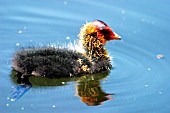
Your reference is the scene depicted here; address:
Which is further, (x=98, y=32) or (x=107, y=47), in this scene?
(x=107, y=47)

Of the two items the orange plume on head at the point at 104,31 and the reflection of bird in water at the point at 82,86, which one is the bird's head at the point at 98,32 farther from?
the reflection of bird in water at the point at 82,86

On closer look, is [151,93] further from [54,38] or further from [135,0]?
[135,0]

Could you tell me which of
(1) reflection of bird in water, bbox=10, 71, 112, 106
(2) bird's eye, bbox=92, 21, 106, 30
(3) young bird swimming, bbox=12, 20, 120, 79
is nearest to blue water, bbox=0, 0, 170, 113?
(1) reflection of bird in water, bbox=10, 71, 112, 106

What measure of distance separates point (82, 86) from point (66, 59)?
368 millimetres

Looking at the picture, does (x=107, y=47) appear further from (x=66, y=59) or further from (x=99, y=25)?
(x=66, y=59)

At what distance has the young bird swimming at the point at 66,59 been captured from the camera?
24.9ft

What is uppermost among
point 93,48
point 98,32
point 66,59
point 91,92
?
point 98,32

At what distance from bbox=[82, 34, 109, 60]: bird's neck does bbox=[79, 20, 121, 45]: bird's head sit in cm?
3

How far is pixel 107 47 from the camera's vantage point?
877 centimetres

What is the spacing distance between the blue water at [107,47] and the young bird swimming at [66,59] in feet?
0.41

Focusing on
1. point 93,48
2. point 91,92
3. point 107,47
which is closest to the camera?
point 91,92

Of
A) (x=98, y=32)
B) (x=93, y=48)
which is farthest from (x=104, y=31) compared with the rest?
(x=93, y=48)

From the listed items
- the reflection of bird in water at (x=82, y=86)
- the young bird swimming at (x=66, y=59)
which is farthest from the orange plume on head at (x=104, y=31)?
the reflection of bird in water at (x=82, y=86)

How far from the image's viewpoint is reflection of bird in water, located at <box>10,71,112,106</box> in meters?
7.38
